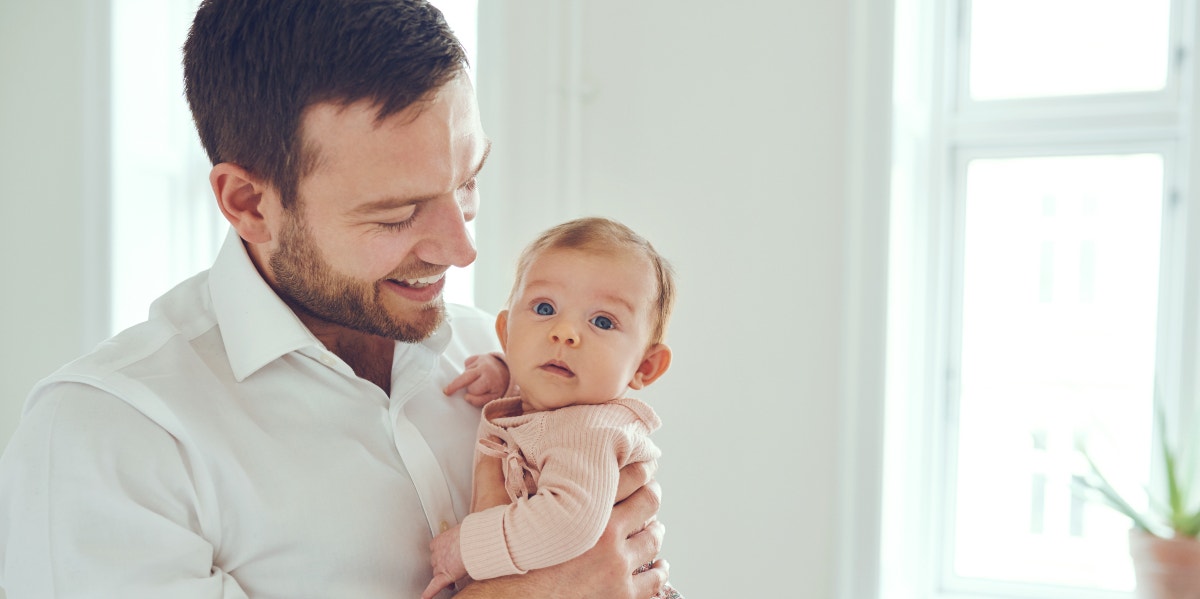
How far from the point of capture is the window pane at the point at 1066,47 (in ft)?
9.15

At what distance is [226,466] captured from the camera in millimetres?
1098

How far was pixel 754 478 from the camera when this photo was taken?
8.62 feet

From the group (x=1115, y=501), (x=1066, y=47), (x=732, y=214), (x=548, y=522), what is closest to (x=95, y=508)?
(x=548, y=522)

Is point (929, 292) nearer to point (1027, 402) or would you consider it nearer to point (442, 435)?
point (1027, 402)

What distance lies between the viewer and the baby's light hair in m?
1.39

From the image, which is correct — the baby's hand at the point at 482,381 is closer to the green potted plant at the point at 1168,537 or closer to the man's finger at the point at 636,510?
the man's finger at the point at 636,510

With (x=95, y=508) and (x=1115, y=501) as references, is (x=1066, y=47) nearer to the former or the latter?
(x=1115, y=501)

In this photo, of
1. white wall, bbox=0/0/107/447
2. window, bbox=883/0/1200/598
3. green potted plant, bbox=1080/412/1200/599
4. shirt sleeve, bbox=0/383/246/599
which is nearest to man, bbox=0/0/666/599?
shirt sleeve, bbox=0/383/246/599

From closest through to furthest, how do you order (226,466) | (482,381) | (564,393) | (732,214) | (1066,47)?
(226,466) < (564,393) < (482,381) < (732,214) < (1066,47)

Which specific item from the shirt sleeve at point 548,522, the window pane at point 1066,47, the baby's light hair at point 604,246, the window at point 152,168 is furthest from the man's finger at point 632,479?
the window pane at point 1066,47

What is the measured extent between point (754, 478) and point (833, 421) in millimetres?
A: 270

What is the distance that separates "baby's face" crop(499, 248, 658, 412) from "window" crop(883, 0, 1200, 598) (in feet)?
5.10

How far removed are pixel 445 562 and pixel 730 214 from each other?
1.64 meters

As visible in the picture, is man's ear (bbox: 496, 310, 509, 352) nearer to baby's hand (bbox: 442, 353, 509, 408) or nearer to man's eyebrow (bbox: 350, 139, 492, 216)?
baby's hand (bbox: 442, 353, 509, 408)
